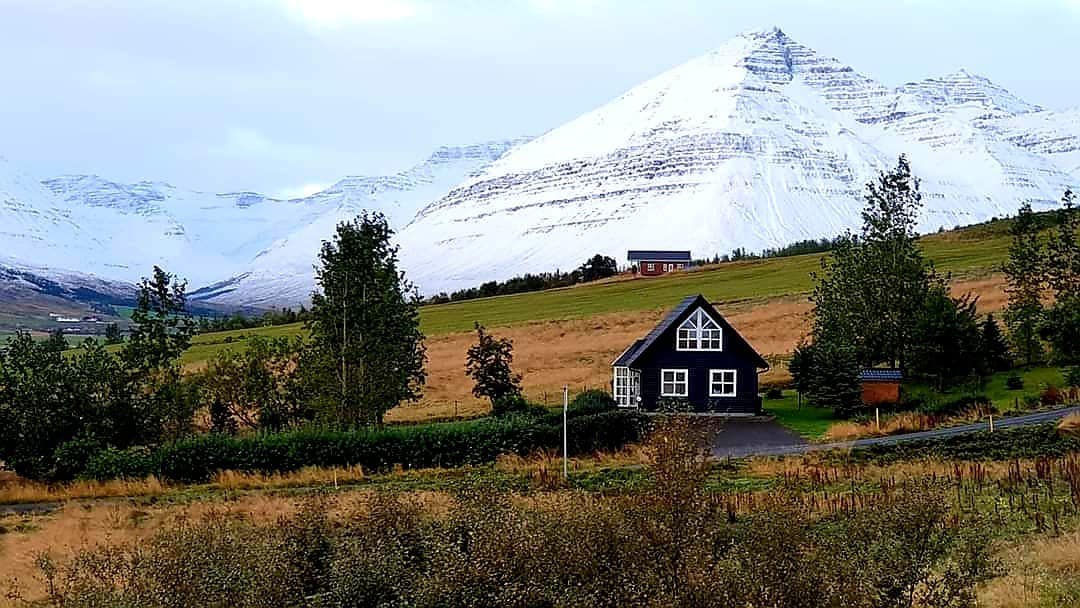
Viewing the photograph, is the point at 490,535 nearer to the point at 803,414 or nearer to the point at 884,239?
the point at 803,414

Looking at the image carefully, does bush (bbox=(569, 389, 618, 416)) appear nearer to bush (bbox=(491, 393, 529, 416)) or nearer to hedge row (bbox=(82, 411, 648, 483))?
bush (bbox=(491, 393, 529, 416))

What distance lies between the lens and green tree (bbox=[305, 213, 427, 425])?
37.2m

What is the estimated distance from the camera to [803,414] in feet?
150

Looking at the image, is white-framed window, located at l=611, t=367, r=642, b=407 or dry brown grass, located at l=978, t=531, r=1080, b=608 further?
white-framed window, located at l=611, t=367, r=642, b=407

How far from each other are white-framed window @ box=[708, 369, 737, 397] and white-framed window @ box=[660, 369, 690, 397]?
1.06m

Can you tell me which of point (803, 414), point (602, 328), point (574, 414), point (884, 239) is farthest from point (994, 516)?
point (602, 328)

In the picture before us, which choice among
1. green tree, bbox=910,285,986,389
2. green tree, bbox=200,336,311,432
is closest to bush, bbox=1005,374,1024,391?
green tree, bbox=910,285,986,389

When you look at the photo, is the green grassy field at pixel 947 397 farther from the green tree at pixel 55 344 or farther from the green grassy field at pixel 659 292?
the green grassy field at pixel 659 292

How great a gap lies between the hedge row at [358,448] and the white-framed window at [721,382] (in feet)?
45.8

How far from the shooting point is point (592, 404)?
4106cm

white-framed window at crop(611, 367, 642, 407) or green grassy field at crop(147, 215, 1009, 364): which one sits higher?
green grassy field at crop(147, 215, 1009, 364)

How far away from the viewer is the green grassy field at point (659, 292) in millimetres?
87875

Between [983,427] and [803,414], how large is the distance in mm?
12027

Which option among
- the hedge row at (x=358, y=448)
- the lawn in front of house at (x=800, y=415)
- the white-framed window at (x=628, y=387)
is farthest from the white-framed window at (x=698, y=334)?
the hedge row at (x=358, y=448)
